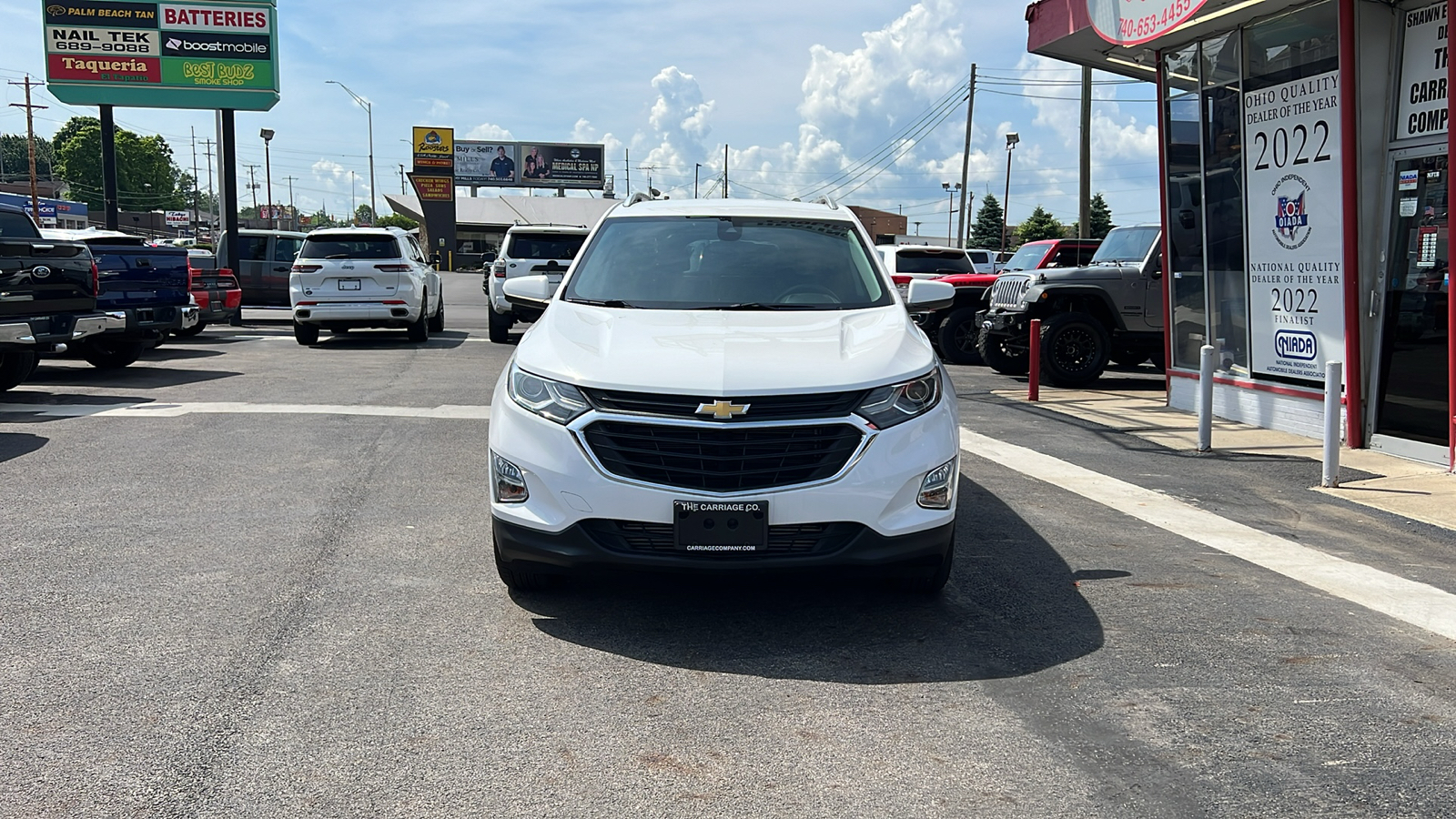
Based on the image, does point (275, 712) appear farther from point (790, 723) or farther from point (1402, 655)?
point (1402, 655)

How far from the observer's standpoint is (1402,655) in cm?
450

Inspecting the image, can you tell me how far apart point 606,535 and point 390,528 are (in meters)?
2.29

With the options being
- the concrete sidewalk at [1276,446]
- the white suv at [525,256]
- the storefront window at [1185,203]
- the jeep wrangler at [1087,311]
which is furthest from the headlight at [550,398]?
the white suv at [525,256]

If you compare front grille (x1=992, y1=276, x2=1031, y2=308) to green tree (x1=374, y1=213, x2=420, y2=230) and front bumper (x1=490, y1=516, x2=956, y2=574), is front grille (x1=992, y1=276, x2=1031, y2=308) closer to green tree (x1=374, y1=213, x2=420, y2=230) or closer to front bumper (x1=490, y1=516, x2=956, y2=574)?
front bumper (x1=490, y1=516, x2=956, y2=574)

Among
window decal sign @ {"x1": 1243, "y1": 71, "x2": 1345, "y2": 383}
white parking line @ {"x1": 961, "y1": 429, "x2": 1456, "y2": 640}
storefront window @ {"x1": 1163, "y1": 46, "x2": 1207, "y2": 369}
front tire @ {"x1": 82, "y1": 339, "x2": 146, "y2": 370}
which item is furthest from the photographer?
front tire @ {"x1": 82, "y1": 339, "x2": 146, "y2": 370}

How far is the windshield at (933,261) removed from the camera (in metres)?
18.1

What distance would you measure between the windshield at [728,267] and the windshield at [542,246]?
13.0m

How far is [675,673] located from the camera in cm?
417

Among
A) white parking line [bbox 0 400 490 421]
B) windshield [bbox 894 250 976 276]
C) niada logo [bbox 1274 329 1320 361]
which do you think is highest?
windshield [bbox 894 250 976 276]

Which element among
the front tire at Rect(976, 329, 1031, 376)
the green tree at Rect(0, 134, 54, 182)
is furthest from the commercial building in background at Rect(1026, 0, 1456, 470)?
the green tree at Rect(0, 134, 54, 182)

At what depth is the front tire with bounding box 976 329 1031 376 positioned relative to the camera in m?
15.9

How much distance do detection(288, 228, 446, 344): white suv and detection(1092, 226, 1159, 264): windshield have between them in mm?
10225

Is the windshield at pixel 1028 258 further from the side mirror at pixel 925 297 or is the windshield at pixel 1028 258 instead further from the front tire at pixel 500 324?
the side mirror at pixel 925 297

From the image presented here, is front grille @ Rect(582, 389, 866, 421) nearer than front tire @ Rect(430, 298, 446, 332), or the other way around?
front grille @ Rect(582, 389, 866, 421)
